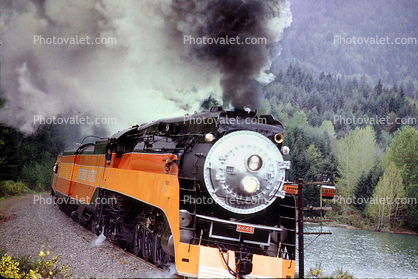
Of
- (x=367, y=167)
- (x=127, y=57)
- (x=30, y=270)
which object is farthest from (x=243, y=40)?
(x=367, y=167)

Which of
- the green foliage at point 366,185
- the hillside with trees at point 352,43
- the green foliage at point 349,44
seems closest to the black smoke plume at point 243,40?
the green foliage at point 366,185

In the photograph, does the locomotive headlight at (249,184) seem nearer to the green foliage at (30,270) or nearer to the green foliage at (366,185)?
the green foliage at (30,270)

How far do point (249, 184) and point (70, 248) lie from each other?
5828mm

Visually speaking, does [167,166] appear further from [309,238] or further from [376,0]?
[376,0]

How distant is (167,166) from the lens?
6645mm

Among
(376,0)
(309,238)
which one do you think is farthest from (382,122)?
(376,0)

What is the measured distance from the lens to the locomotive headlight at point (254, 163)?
19.6ft

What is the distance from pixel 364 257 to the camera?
12.4m

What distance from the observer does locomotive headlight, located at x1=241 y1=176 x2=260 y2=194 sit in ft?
19.4

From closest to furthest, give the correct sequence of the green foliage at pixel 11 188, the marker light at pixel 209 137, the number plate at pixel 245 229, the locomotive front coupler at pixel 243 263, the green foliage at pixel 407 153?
the locomotive front coupler at pixel 243 263 < the number plate at pixel 245 229 < the marker light at pixel 209 137 < the green foliage at pixel 11 188 < the green foliage at pixel 407 153

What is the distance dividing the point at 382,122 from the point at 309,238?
127ft

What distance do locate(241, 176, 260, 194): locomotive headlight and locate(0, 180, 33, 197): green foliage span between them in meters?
15.3

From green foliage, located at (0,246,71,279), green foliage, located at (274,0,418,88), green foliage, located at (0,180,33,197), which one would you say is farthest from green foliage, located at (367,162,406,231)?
green foliage, located at (274,0,418,88)

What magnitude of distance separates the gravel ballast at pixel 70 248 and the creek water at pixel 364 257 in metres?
4.81
